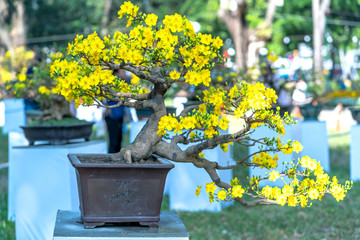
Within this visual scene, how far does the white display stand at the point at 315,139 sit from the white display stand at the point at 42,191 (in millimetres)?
4932

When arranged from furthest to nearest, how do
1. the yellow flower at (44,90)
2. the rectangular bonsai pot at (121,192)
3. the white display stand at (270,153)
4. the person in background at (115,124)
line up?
the person in background at (115,124) → the white display stand at (270,153) → the yellow flower at (44,90) → the rectangular bonsai pot at (121,192)

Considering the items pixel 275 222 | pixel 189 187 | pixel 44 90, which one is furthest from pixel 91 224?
pixel 189 187

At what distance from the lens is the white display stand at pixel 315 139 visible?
822cm

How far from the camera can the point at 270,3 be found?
16891mm

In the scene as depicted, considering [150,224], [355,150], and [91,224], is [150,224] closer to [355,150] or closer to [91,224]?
[91,224]

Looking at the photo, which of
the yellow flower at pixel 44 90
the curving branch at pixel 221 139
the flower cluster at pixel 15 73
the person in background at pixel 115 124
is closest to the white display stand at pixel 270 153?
the person in background at pixel 115 124

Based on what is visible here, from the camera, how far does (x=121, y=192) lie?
2510mm

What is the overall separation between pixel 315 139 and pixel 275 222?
11.4 feet

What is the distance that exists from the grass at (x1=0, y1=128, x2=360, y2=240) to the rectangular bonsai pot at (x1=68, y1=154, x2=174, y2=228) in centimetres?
211

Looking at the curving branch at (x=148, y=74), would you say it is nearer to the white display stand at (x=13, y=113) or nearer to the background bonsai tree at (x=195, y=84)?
the background bonsai tree at (x=195, y=84)

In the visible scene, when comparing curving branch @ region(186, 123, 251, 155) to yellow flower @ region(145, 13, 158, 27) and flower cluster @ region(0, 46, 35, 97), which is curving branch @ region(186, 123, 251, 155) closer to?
yellow flower @ region(145, 13, 158, 27)

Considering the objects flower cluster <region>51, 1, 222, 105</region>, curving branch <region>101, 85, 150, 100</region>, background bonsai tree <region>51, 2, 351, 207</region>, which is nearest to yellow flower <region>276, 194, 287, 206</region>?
background bonsai tree <region>51, 2, 351, 207</region>

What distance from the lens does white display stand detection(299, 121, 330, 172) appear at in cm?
822

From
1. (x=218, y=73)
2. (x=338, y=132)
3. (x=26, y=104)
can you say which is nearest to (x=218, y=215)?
(x=218, y=73)
